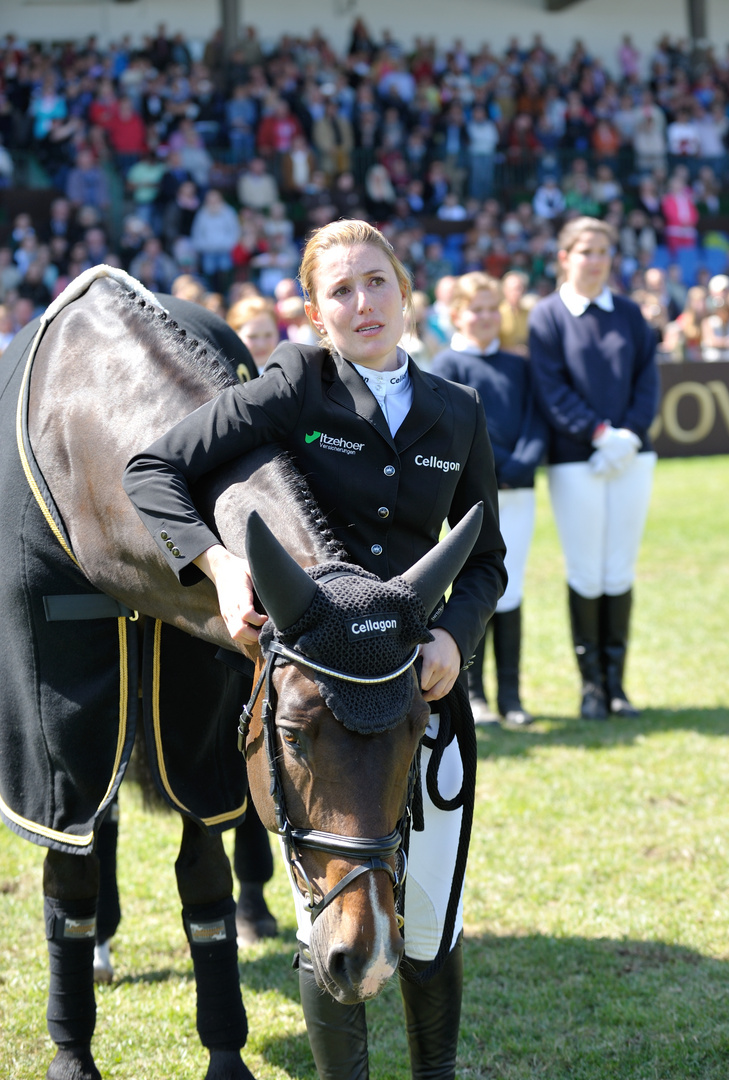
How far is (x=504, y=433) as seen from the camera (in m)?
6.30

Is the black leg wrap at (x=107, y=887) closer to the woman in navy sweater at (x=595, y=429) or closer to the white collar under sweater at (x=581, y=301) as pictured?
the woman in navy sweater at (x=595, y=429)

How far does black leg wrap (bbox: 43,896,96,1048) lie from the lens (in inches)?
117

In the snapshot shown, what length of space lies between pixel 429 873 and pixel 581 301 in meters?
4.40

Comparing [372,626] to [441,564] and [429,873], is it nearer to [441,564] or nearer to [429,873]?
[441,564]

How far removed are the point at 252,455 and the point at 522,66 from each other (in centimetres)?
2500

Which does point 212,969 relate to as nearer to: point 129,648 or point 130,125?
point 129,648

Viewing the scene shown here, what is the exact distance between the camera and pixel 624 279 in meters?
20.4

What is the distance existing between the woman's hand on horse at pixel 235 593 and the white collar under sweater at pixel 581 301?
440cm

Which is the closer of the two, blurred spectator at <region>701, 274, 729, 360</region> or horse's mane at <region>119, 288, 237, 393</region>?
horse's mane at <region>119, 288, 237, 393</region>

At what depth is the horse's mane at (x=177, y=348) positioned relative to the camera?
9.21 feet

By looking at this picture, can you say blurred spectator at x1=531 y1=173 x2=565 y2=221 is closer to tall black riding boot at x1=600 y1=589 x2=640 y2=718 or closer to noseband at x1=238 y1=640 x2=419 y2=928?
tall black riding boot at x1=600 y1=589 x2=640 y2=718

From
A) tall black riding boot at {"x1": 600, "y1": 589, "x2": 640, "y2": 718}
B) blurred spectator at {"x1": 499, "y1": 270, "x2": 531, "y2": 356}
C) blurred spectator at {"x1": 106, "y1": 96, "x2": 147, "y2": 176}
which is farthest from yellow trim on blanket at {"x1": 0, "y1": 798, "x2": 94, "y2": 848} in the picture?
blurred spectator at {"x1": 106, "y1": 96, "x2": 147, "y2": 176}

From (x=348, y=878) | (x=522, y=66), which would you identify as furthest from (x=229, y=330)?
(x=522, y=66)

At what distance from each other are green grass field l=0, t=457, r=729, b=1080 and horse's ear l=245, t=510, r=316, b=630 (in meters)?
1.73
